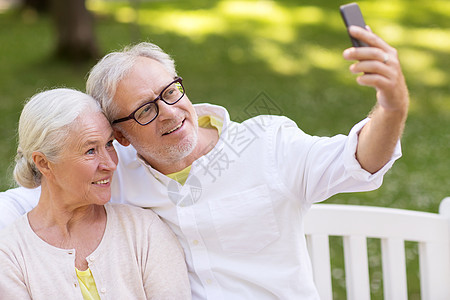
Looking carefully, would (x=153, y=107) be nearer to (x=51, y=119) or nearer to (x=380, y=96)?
(x=51, y=119)

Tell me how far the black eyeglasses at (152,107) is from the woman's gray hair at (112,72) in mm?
88

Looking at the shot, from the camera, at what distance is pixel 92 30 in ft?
33.7

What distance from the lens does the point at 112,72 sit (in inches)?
101

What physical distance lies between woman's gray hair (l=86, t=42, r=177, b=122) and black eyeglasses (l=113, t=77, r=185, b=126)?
0.09m

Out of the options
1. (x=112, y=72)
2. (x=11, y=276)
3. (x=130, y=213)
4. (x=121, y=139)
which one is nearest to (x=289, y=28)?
(x=121, y=139)

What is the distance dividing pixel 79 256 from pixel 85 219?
0.17 meters

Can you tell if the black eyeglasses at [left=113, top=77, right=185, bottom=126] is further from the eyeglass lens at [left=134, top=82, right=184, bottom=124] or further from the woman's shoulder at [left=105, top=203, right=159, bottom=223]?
the woman's shoulder at [left=105, top=203, right=159, bottom=223]

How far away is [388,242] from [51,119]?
1.61m

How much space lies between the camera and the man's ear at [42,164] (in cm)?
243

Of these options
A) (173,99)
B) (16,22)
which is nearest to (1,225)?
(173,99)

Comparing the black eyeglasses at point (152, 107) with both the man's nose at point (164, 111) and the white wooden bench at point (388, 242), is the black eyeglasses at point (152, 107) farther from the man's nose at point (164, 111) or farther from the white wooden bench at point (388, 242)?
the white wooden bench at point (388, 242)

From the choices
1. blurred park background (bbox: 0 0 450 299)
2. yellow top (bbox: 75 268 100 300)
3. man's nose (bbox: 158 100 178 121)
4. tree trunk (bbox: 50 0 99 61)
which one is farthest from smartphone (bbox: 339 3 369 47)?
tree trunk (bbox: 50 0 99 61)

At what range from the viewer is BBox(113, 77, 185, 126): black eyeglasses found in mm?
2545

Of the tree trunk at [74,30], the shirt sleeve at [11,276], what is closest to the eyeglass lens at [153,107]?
the shirt sleeve at [11,276]
